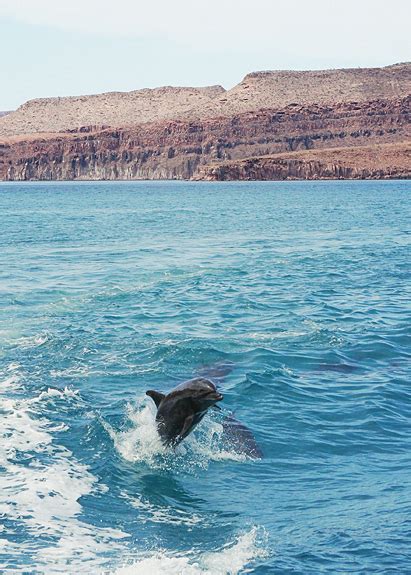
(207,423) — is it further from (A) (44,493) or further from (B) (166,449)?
(A) (44,493)

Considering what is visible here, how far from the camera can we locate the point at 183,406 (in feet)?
47.6

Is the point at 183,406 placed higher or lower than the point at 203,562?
higher

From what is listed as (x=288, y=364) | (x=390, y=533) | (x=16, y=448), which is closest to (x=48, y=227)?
(x=288, y=364)

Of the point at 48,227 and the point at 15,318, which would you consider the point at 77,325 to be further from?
the point at 48,227

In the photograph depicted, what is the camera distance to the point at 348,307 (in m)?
30.0

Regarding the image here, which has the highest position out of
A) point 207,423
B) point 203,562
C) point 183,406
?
point 183,406

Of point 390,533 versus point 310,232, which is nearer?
point 390,533

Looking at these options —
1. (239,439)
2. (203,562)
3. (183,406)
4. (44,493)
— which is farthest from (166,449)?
(203,562)

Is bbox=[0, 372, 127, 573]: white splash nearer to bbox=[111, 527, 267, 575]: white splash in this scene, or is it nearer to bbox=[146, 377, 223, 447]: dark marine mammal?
bbox=[111, 527, 267, 575]: white splash

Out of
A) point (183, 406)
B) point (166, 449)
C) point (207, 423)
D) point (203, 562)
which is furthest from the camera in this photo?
point (207, 423)

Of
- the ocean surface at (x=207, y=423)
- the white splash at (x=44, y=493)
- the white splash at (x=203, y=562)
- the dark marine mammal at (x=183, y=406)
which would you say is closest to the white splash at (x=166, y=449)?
the ocean surface at (x=207, y=423)

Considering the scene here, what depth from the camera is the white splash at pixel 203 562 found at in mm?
11242

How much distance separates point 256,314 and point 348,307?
3.43 meters

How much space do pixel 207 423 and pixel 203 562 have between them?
563 centimetres
